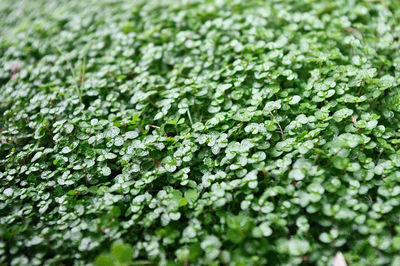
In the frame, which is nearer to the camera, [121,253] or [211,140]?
[121,253]

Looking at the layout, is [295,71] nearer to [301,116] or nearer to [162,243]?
[301,116]

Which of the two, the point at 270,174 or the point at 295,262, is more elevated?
the point at 270,174

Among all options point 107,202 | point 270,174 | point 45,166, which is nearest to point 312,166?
point 270,174

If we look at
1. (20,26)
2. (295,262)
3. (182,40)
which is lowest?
(295,262)

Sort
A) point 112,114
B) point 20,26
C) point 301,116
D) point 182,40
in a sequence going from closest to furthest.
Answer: point 301,116, point 112,114, point 182,40, point 20,26

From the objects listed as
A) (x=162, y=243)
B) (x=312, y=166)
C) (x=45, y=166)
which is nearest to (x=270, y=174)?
(x=312, y=166)

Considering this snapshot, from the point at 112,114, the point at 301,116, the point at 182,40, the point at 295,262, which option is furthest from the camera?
the point at 182,40

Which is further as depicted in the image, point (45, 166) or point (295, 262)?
point (45, 166)
